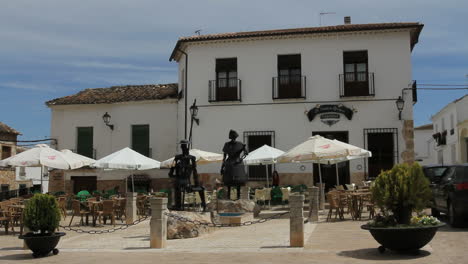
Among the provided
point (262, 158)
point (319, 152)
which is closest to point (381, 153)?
point (262, 158)

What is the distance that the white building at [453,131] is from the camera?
35.9 meters

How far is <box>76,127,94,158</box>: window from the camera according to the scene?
25453 mm

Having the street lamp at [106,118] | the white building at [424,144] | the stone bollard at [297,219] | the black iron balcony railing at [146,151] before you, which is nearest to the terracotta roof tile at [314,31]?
the street lamp at [106,118]

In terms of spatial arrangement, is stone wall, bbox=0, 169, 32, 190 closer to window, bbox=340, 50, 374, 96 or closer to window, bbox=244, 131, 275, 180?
window, bbox=244, 131, 275, 180

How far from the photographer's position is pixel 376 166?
21.2 m

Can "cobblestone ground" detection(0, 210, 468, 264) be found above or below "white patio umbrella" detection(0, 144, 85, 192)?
below

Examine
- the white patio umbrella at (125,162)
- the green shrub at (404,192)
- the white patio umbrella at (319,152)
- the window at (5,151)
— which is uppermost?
the window at (5,151)

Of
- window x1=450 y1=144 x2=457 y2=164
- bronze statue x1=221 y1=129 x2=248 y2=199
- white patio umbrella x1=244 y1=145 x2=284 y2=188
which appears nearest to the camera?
bronze statue x1=221 y1=129 x2=248 y2=199

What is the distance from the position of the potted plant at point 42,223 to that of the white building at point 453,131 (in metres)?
30.2

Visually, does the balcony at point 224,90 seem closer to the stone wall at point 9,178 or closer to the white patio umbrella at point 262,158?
the white patio umbrella at point 262,158

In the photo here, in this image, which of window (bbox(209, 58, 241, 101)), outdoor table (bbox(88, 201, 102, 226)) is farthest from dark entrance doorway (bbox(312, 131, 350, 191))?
outdoor table (bbox(88, 201, 102, 226))

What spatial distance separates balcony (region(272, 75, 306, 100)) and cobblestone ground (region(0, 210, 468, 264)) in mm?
10390

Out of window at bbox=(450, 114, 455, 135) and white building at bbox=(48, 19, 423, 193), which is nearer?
white building at bbox=(48, 19, 423, 193)

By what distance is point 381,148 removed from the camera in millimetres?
21312
